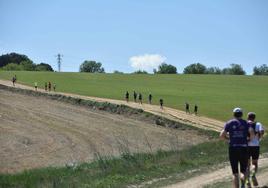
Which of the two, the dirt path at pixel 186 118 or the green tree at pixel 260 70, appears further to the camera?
the green tree at pixel 260 70

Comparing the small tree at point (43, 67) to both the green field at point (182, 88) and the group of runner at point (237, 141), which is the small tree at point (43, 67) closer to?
the green field at point (182, 88)

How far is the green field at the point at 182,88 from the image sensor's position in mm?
61312

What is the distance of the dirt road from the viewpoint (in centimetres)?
3178

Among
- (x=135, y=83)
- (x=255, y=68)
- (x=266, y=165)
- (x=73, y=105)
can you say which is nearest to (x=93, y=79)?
(x=135, y=83)

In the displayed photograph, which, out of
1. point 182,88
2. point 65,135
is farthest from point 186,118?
point 182,88

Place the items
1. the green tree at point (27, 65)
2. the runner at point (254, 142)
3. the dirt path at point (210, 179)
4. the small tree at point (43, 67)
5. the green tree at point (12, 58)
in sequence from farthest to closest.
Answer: the green tree at point (12, 58), the small tree at point (43, 67), the green tree at point (27, 65), the dirt path at point (210, 179), the runner at point (254, 142)

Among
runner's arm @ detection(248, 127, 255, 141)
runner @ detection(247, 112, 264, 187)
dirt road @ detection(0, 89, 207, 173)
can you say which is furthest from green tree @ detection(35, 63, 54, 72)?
runner's arm @ detection(248, 127, 255, 141)

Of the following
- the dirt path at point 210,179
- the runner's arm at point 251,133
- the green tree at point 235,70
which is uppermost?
the green tree at point 235,70

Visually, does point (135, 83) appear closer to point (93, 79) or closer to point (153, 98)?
point (93, 79)

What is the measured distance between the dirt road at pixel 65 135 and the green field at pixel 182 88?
1119 cm

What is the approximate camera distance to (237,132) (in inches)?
493

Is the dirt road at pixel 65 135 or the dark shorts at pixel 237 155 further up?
the dark shorts at pixel 237 155

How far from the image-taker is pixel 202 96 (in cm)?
7331

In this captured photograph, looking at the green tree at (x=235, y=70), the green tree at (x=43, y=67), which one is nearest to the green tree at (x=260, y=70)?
the green tree at (x=235, y=70)
